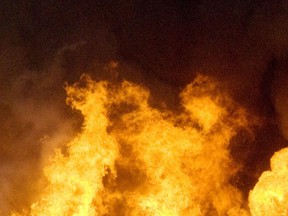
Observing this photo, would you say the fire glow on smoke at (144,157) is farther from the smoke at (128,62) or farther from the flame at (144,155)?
the smoke at (128,62)

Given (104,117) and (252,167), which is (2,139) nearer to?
(104,117)

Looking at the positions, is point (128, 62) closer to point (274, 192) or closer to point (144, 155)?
point (144, 155)

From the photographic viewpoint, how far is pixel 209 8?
8219 mm

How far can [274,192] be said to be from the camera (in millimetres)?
6027

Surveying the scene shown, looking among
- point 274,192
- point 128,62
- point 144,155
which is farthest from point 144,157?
point 274,192

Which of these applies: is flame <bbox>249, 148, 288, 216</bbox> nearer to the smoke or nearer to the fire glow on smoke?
the smoke

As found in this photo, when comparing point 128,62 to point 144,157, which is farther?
point 128,62

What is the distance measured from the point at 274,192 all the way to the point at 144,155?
263 cm

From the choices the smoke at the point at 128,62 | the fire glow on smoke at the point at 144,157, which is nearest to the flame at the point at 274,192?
the smoke at the point at 128,62

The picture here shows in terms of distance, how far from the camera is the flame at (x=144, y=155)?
297 inches

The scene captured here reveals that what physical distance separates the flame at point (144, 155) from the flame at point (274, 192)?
1500mm

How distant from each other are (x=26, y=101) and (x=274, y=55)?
481cm

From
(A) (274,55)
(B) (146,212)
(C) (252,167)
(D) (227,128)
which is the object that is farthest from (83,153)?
(A) (274,55)

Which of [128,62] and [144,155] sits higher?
[128,62]
